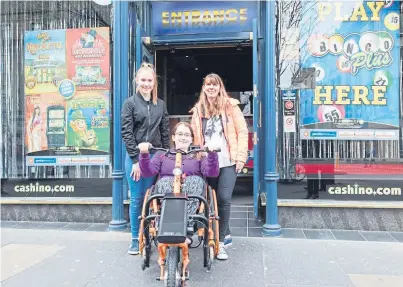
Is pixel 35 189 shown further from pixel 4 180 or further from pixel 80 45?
pixel 80 45

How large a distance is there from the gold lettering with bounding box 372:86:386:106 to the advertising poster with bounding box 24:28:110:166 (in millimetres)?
3777

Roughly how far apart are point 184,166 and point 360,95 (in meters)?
2.93

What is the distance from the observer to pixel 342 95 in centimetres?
519

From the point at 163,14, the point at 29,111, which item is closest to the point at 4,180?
the point at 29,111

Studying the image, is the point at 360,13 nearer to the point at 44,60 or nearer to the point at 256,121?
the point at 256,121

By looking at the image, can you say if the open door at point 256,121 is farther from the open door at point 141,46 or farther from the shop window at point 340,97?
the open door at point 141,46

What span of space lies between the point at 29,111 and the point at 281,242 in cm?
420

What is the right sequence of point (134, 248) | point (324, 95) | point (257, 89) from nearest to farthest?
point (134, 248) < point (257, 89) < point (324, 95)

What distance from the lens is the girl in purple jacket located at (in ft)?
11.1

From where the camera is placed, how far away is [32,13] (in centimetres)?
585

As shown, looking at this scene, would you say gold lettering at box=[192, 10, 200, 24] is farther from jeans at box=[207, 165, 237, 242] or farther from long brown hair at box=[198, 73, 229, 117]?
jeans at box=[207, 165, 237, 242]

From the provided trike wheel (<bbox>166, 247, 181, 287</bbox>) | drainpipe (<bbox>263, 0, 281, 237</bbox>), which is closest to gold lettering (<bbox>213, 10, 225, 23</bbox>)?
drainpipe (<bbox>263, 0, 281, 237</bbox>)

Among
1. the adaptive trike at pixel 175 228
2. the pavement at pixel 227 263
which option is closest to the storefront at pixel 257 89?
the pavement at pixel 227 263

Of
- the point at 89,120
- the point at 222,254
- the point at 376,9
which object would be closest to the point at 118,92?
the point at 89,120
